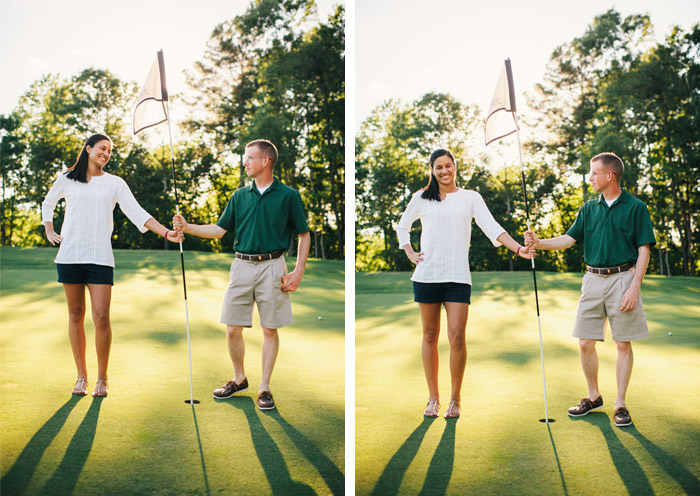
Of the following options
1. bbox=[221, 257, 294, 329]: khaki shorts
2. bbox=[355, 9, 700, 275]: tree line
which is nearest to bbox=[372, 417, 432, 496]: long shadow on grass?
bbox=[221, 257, 294, 329]: khaki shorts

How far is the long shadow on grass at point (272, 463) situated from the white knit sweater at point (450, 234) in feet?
3.28

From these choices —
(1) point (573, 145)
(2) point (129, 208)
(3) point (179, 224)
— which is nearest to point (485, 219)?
(3) point (179, 224)

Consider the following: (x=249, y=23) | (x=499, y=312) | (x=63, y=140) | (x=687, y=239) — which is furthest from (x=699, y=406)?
(x=249, y=23)

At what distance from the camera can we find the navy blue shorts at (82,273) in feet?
9.00

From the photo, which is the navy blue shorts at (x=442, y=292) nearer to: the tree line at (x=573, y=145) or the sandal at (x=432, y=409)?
the sandal at (x=432, y=409)

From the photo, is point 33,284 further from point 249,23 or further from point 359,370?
point 249,23

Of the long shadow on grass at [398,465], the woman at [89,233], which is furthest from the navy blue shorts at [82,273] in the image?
the long shadow on grass at [398,465]

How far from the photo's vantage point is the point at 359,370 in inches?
154

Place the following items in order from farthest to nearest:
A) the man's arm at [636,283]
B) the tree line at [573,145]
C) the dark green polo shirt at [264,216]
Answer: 1. the tree line at [573,145]
2. the dark green polo shirt at [264,216]
3. the man's arm at [636,283]

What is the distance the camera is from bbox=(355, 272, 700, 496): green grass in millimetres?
2146

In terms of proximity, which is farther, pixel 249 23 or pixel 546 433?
pixel 249 23

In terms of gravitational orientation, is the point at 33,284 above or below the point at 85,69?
below

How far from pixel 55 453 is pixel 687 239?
13245 millimetres

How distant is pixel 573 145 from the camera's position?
14078mm
